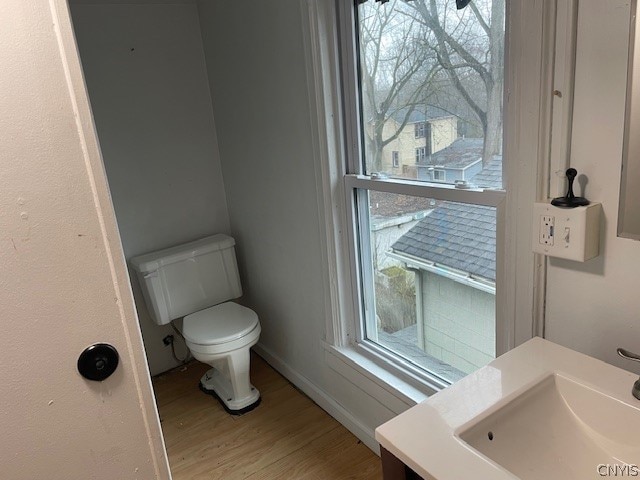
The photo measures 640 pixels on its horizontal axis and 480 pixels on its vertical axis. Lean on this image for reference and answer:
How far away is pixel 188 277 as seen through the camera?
2.54m

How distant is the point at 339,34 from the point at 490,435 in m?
1.42

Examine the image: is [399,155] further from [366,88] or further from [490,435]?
[490,435]

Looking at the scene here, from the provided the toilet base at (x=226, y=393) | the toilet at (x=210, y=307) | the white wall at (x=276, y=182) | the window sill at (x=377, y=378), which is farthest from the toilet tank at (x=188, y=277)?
the window sill at (x=377, y=378)

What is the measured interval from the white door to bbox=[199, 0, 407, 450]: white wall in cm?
110

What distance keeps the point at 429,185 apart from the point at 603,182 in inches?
23.5

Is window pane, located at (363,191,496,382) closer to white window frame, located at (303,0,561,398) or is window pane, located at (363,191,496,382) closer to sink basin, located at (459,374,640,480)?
white window frame, located at (303,0,561,398)

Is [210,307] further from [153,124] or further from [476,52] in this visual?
[476,52]

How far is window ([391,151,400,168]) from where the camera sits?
173 centimetres

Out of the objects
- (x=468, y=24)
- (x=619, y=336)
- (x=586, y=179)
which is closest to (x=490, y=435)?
(x=619, y=336)

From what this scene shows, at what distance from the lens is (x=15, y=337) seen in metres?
0.93

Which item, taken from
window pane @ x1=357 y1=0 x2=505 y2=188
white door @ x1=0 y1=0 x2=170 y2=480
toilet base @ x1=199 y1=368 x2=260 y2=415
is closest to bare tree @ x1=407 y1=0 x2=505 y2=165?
window pane @ x1=357 y1=0 x2=505 y2=188

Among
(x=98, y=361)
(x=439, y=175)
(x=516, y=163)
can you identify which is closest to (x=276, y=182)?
(x=439, y=175)

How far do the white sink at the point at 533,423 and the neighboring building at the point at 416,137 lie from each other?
29.3 inches

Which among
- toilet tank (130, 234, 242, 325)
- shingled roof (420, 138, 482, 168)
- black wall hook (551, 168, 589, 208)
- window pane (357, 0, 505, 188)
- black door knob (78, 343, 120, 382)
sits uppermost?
window pane (357, 0, 505, 188)
